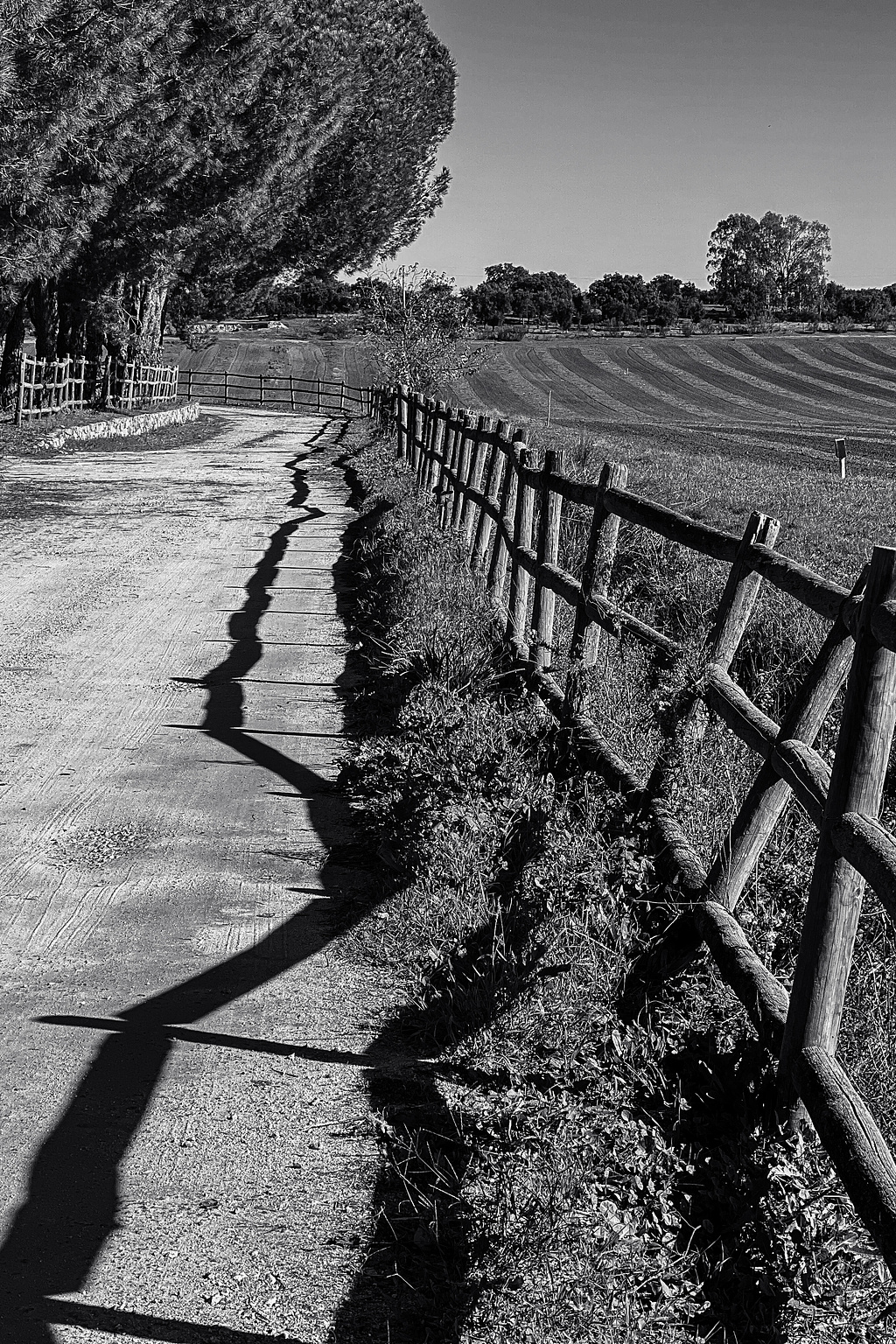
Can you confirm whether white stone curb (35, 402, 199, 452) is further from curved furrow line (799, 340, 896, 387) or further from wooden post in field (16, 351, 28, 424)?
curved furrow line (799, 340, 896, 387)

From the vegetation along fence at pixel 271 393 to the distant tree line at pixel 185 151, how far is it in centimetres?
892

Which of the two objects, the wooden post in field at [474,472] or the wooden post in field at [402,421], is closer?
the wooden post in field at [474,472]

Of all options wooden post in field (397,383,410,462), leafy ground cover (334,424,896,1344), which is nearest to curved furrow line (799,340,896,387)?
wooden post in field (397,383,410,462)

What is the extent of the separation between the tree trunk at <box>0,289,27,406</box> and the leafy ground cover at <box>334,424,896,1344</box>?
80.0 ft

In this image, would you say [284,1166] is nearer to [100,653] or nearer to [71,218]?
[100,653]

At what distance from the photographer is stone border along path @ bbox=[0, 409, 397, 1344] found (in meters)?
2.96

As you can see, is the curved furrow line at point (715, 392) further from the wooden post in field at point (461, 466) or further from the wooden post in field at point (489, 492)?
the wooden post in field at point (489, 492)

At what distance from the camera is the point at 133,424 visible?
32.6 metres

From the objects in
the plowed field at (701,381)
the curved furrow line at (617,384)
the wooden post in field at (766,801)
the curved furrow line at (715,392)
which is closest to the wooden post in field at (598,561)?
the wooden post in field at (766,801)

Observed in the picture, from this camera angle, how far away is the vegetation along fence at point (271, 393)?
6066 cm

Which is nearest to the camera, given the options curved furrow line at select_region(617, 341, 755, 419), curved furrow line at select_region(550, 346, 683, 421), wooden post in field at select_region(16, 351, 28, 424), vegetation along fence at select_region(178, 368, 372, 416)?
wooden post in field at select_region(16, 351, 28, 424)

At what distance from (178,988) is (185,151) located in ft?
88.9

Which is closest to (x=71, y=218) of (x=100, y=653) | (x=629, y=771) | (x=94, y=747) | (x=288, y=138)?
(x=288, y=138)

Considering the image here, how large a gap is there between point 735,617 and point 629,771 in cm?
82
